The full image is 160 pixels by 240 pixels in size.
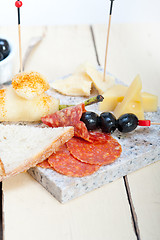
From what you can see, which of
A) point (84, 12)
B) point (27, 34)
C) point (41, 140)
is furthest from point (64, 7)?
point (41, 140)

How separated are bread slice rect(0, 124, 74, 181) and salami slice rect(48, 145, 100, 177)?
4 centimetres

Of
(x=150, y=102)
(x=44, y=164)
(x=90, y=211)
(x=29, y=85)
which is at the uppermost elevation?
(x=29, y=85)

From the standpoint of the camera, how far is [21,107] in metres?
2.12

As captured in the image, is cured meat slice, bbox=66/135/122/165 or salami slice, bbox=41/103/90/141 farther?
salami slice, bbox=41/103/90/141

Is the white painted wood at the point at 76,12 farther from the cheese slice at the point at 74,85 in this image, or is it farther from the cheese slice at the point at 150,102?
the cheese slice at the point at 150,102

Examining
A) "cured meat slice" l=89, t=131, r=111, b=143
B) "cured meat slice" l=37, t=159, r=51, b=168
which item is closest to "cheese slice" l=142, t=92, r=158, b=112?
"cured meat slice" l=89, t=131, r=111, b=143

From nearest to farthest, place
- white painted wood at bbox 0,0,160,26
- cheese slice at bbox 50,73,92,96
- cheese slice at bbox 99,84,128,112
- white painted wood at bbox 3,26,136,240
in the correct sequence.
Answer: white painted wood at bbox 3,26,136,240
cheese slice at bbox 99,84,128,112
cheese slice at bbox 50,73,92,96
white painted wood at bbox 0,0,160,26

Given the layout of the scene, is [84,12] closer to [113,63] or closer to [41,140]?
[113,63]

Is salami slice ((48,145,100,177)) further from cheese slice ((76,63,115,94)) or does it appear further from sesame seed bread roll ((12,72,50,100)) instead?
cheese slice ((76,63,115,94))

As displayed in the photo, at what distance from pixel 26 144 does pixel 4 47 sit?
90cm

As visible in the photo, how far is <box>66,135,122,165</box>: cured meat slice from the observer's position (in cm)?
185

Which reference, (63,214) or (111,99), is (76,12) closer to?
(111,99)

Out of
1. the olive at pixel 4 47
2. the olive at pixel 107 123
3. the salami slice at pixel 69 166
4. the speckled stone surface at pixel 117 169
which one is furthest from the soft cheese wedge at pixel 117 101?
the olive at pixel 4 47

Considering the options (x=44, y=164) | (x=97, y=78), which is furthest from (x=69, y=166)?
(x=97, y=78)
